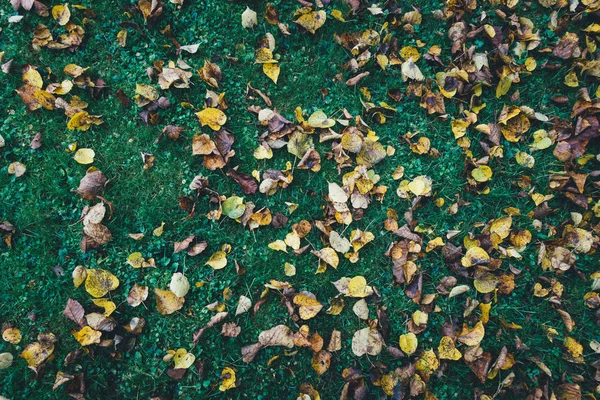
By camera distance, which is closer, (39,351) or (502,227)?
(39,351)

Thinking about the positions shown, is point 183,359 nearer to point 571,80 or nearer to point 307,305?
point 307,305

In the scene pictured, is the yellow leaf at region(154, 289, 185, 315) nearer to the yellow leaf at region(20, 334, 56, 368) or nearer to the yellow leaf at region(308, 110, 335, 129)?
the yellow leaf at region(20, 334, 56, 368)

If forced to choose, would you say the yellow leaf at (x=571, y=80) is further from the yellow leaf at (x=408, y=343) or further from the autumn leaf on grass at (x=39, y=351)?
the autumn leaf on grass at (x=39, y=351)

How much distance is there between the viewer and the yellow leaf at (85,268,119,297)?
242 centimetres

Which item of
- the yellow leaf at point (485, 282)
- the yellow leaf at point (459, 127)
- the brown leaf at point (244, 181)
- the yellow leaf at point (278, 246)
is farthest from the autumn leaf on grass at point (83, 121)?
the yellow leaf at point (485, 282)

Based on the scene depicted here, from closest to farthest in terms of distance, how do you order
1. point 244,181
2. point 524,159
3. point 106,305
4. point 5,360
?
point 5,360
point 106,305
point 244,181
point 524,159

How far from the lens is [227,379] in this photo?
7.92 feet

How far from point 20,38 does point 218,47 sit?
4.09ft

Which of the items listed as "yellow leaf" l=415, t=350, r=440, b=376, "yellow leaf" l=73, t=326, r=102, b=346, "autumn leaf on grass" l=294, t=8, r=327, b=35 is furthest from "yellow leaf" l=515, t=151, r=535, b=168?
"yellow leaf" l=73, t=326, r=102, b=346

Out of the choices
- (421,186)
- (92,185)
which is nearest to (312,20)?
(421,186)

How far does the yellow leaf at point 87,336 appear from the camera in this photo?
234 centimetres

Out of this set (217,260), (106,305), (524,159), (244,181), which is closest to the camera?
(106,305)

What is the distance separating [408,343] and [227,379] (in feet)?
3.53

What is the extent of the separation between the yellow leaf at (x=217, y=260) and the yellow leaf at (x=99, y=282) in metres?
0.54
